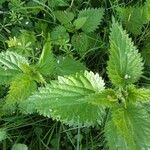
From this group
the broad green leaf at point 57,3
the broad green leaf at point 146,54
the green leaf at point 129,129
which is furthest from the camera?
the broad green leaf at point 57,3

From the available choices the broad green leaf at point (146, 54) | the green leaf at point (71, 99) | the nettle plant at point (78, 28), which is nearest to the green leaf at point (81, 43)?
the nettle plant at point (78, 28)

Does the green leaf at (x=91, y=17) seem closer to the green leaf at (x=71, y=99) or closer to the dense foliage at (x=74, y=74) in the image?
the dense foliage at (x=74, y=74)

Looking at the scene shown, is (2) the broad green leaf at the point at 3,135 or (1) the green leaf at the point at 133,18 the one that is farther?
(1) the green leaf at the point at 133,18

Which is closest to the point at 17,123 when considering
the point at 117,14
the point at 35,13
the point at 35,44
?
the point at 35,44

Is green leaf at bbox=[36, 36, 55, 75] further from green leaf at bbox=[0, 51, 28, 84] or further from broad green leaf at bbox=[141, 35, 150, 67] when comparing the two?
broad green leaf at bbox=[141, 35, 150, 67]

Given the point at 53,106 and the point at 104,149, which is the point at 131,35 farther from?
the point at 53,106

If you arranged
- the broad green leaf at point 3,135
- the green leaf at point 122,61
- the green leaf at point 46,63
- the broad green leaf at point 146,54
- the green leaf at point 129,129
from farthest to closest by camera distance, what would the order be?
the broad green leaf at point 146,54 < the broad green leaf at point 3,135 < the green leaf at point 46,63 < the green leaf at point 122,61 < the green leaf at point 129,129

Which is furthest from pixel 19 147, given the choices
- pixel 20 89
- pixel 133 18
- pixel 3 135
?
pixel 133 18
